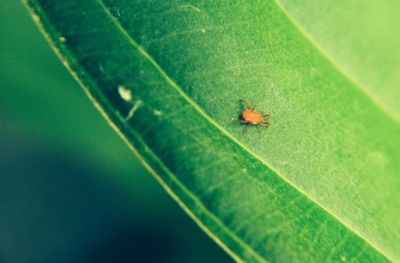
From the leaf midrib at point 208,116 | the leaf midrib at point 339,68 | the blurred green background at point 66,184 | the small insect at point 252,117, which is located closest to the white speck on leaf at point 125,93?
the leaf midrib at point 208,116

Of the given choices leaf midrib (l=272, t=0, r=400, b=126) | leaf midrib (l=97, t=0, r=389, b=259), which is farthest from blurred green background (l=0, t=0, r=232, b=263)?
leaf midrib (l=272, t=0, r=400, b=126)

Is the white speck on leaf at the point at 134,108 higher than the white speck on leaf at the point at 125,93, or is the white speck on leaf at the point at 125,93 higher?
the white speck on leaf at the point at 125,93

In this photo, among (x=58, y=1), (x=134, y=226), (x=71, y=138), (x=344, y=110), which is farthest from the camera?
(x=134, y=226)

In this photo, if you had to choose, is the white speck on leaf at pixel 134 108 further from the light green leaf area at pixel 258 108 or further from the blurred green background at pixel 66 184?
the blurred green background at pixel 66 184

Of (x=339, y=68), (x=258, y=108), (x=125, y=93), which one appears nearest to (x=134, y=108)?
(x=125, y=93)

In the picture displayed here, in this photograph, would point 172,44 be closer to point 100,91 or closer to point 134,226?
point 100,91

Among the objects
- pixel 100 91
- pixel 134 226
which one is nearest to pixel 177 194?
pixel 100 91
